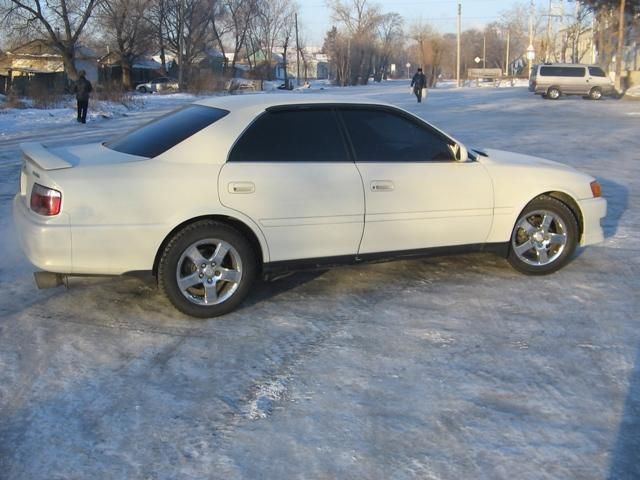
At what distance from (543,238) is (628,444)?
2.79 metres

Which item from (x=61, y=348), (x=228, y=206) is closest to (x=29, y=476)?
(x=61, y=348)

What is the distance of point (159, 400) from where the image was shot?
366cm

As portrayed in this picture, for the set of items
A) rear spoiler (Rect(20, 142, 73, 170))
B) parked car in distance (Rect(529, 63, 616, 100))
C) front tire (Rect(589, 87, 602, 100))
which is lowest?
rear spoiler (Rect(20, 142, 73, 170))

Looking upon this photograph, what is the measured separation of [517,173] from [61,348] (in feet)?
12.3

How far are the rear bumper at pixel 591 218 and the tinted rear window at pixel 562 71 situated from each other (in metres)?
36.4

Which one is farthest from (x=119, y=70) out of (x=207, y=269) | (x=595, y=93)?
(x=207, y=269)

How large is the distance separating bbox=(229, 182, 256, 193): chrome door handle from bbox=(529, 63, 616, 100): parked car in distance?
38.1 metres

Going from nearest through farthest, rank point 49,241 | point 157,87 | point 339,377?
point 339,377
point 49,241
point 157,87

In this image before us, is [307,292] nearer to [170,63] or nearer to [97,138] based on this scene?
[97,138]

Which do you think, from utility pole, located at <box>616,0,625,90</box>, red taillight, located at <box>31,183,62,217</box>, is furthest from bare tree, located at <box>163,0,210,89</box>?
red taillight, located at <box>31,183,62,217</box>

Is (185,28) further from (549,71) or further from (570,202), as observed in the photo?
(570,202)

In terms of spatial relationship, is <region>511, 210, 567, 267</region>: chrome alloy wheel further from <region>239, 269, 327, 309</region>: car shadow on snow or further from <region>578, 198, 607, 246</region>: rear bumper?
<region>239, 269, 327, 309</region>: car shadow on snow

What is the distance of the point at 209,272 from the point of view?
15.7ft

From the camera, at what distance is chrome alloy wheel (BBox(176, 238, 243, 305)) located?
471 centimetres
